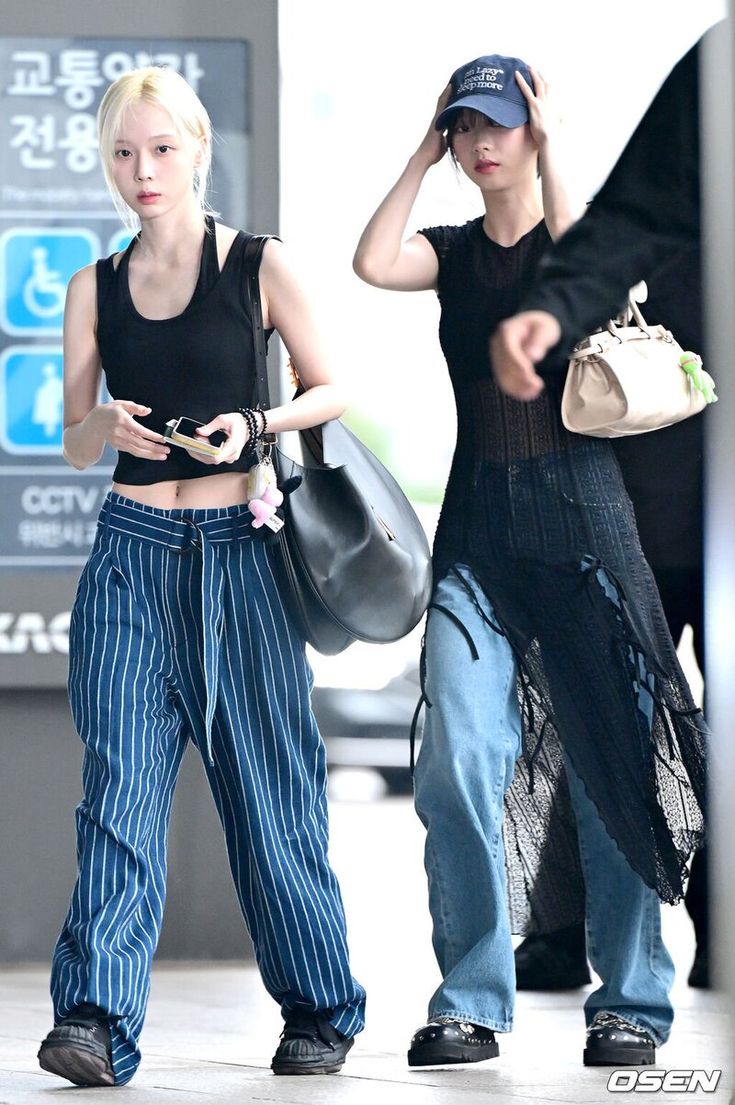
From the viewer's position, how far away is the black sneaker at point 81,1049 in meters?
3.14

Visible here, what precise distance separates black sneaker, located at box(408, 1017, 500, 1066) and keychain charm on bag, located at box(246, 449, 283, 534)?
3.13ft

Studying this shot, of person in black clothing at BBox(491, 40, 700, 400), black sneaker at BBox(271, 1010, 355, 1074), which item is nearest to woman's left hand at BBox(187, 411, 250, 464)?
person in black clothing at BBox(491, 40, 700, 400)

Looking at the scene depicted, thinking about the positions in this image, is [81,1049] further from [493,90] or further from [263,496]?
[493,90]

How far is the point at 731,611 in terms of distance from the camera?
6.28ft

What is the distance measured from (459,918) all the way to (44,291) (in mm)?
2396

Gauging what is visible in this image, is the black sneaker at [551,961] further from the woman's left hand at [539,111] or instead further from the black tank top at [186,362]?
the woman's left hand at [539,111]

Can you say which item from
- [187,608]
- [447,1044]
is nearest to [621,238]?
[187,608]

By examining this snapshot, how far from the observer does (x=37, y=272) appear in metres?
5.12

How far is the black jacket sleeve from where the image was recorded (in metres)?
2.37

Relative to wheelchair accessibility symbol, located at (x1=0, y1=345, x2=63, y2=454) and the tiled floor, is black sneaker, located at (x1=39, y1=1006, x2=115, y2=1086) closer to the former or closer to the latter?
the tiled floor

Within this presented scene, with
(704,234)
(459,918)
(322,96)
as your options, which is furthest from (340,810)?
(704,234)

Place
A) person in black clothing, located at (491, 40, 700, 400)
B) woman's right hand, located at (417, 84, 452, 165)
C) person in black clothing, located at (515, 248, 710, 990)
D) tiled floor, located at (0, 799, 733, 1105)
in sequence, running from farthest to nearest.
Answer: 1. person in black clothing, located at (515, 248, 710, 990)
2. woman's right hand, located at (417, 84, 452, 165)
3. tiled floor, located at (0, 799, 733, 1105)
4. person in black clothing, located at (491, 40, 700, 400)

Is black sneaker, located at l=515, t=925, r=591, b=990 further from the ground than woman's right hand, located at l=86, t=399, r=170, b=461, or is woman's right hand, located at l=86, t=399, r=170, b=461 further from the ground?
woman's right hand, located at l=86, t=399, r=170, b=461

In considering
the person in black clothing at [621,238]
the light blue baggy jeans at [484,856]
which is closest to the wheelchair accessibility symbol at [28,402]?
the light blue baggy jeans at [484,856]
